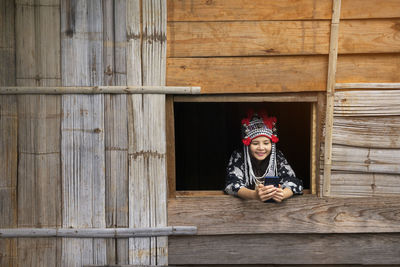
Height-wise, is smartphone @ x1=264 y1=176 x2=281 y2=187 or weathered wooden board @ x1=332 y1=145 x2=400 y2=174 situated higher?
weathered wooden board @ x1=332 y1=145 x2=400 y2=174

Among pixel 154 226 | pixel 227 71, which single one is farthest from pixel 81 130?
pixel 227 71

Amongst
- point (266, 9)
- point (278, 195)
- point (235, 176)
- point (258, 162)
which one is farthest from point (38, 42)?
point (278, 195)

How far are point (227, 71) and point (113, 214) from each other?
135 cm

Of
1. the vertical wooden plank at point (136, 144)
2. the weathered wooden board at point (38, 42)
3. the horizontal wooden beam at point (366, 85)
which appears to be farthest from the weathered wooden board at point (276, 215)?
the weathered wooden board at point (38, 42)

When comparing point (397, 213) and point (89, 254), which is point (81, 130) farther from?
point (397, 213)

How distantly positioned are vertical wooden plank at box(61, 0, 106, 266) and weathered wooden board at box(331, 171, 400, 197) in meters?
1.75

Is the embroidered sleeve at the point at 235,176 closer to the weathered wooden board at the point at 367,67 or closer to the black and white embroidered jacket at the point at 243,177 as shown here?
the black and white embroidered jacket at the point at 243,177

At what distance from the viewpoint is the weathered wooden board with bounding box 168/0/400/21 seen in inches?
137

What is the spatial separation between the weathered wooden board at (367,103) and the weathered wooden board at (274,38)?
31 cm

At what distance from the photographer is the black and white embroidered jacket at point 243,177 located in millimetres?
3662

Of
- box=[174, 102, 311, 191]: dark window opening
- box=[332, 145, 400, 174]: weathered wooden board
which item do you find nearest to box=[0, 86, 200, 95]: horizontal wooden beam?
box=[332, 145, 400, 174]: weathered wooden board

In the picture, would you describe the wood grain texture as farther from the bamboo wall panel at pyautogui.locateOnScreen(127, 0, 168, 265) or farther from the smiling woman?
the smiling woman

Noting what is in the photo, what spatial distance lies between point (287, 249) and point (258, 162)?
2.40ft

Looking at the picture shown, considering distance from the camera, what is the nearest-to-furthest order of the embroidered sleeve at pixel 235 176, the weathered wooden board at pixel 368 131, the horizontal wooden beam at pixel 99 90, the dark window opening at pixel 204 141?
the horizontal wooden beam at pixel 99 90, the weathered wooden board at pixel 368 131, the embroidered sleeve at pixel 235 176, the dark window opening at pixel 204 141
